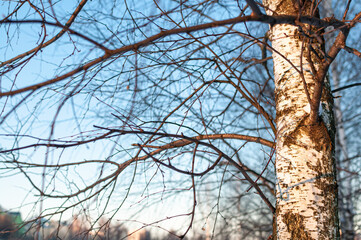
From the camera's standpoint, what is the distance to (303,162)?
1.69 meters

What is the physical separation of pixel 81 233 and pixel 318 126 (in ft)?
4.51

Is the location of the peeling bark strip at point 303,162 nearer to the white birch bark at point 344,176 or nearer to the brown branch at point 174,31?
the brown branch at point 174,31

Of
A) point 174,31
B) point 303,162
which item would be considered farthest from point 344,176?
point 174,31

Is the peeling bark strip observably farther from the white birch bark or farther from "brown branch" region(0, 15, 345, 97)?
the white birch bark

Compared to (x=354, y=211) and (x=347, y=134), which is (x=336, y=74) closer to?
(x=347, y=134)

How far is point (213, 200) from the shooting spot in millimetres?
4676

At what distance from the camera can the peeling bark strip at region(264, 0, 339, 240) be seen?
1602 millimetres

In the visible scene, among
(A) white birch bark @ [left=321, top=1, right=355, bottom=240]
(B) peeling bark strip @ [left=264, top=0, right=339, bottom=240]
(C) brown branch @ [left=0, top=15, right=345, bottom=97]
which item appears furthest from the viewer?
(A) white birch bark @ [left=321, top=1, right=355, bottom=240]

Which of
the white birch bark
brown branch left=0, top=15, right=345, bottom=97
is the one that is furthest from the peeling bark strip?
the white birch bark

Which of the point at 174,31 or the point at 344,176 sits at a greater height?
the point at 344,176

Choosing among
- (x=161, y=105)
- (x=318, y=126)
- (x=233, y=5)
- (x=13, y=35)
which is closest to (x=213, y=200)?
(x=161, y=105)

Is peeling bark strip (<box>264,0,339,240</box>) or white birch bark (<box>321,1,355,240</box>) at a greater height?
white birch bark (<box>321,1,355,240</box>)

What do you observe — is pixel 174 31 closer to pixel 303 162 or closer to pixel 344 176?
pixel 303 162

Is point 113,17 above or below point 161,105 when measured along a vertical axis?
above
